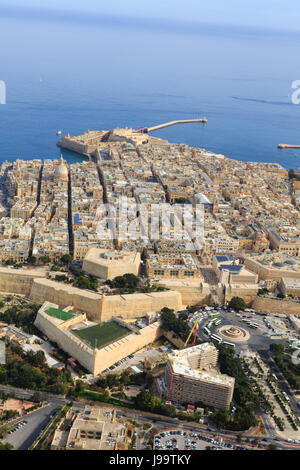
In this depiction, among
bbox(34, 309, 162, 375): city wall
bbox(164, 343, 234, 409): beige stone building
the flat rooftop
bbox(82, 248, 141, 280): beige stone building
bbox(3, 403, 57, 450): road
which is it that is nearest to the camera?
bbox(3, 403, 57, 450): road

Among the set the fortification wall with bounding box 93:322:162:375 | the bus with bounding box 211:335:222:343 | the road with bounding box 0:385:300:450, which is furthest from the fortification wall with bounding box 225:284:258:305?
the road with bounding box 0:385:300:450

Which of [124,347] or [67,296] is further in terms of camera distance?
[67,296]

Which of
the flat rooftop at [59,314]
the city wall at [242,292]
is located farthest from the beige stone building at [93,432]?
the city wall at [242,292]

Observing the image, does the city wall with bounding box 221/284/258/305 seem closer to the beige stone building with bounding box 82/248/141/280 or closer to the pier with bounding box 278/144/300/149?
the beige stone building with bounding box 82/248/141/280

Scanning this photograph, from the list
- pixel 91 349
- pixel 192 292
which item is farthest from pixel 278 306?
pixel 91 349

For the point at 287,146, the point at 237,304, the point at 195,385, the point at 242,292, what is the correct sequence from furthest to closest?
the point at 287,146
the point at 242,292
the point at 237,304
the point at 195,385

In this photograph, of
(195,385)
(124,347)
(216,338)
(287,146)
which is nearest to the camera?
(195,385)

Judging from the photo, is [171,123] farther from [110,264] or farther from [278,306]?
[278,306]

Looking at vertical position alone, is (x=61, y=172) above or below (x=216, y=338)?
above
